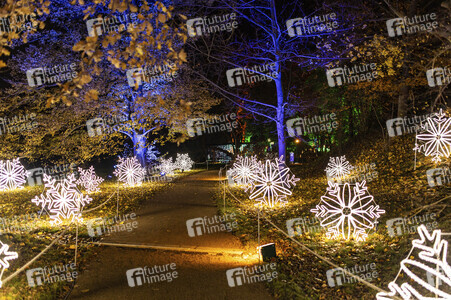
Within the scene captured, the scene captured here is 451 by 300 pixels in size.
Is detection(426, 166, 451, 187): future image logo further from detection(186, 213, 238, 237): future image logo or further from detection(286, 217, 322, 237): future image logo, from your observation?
detection(186, 213, 238, 237): future image logo

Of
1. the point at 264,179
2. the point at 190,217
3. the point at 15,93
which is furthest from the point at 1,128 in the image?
the point at 264,179

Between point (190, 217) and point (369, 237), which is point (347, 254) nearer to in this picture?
point (369, 237)

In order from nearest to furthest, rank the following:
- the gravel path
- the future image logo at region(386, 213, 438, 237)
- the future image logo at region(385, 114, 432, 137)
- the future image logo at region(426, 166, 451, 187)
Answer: the gravel path
the future image logo at region(386, 213, 438, 237)
the future image logo at region(426, 166, 451, 187)
the future image logo at region(385, 114, 432, 137)

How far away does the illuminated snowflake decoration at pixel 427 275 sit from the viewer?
3.21 metres

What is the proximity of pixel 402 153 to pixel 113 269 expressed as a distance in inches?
587

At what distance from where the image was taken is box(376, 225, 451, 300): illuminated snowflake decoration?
10.5ft

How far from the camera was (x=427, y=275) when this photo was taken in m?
4.12

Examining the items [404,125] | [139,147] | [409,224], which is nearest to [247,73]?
[404,125]

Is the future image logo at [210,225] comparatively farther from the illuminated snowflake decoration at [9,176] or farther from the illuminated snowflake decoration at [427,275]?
the illuminated snowflake decoration at [9,176]

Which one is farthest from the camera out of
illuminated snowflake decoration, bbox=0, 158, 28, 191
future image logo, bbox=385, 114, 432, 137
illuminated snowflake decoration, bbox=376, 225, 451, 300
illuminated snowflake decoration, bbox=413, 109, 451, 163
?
illuminated snowflake decoration, bbox=0, 158, 28, 191

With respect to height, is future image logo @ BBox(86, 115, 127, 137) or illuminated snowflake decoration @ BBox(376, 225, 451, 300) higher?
future image logo @ BBox(86, 115, 127, 137)

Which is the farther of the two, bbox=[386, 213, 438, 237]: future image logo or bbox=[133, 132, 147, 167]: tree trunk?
bbox=[133, 132, 147, 167]: tree trunk

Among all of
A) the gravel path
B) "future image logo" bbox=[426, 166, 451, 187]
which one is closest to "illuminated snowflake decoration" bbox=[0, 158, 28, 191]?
the gravel path

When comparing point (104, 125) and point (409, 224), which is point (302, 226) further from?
point (104, 125)
